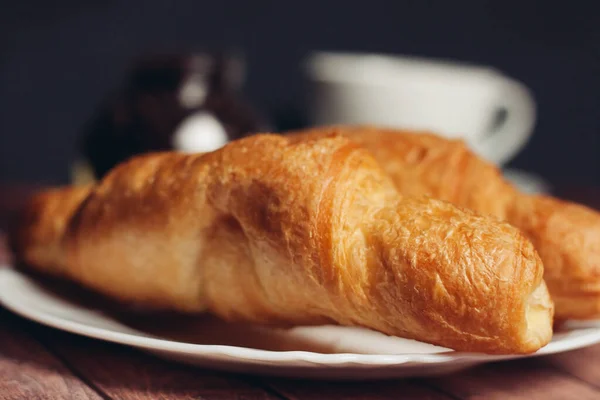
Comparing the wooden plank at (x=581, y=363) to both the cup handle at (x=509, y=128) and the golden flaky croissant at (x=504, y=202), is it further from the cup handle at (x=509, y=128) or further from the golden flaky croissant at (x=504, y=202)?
the cup handle at (x=509, y=128)

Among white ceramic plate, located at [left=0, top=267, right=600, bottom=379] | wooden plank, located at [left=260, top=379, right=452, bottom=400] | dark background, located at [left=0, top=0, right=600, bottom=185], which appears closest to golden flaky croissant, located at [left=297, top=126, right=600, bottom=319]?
white ceramic plate, located at [left=0, top=267, right=600, bottom=379]

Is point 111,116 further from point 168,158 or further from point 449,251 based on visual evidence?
point 449,251

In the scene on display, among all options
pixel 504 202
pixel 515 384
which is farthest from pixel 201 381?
pixel 504 202

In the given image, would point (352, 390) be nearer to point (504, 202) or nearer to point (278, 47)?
point (504, 202)

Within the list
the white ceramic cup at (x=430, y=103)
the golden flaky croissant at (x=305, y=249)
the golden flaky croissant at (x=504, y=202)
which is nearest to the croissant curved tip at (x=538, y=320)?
the golden flaky croissant at (x=305, y=249)

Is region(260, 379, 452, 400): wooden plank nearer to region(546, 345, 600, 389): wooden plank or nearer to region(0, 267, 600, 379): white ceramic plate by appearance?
region(0, 267, 600, 379): white ceramic plate

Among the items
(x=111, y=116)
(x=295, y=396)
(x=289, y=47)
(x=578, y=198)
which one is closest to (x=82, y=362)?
(x=295, y=396)
